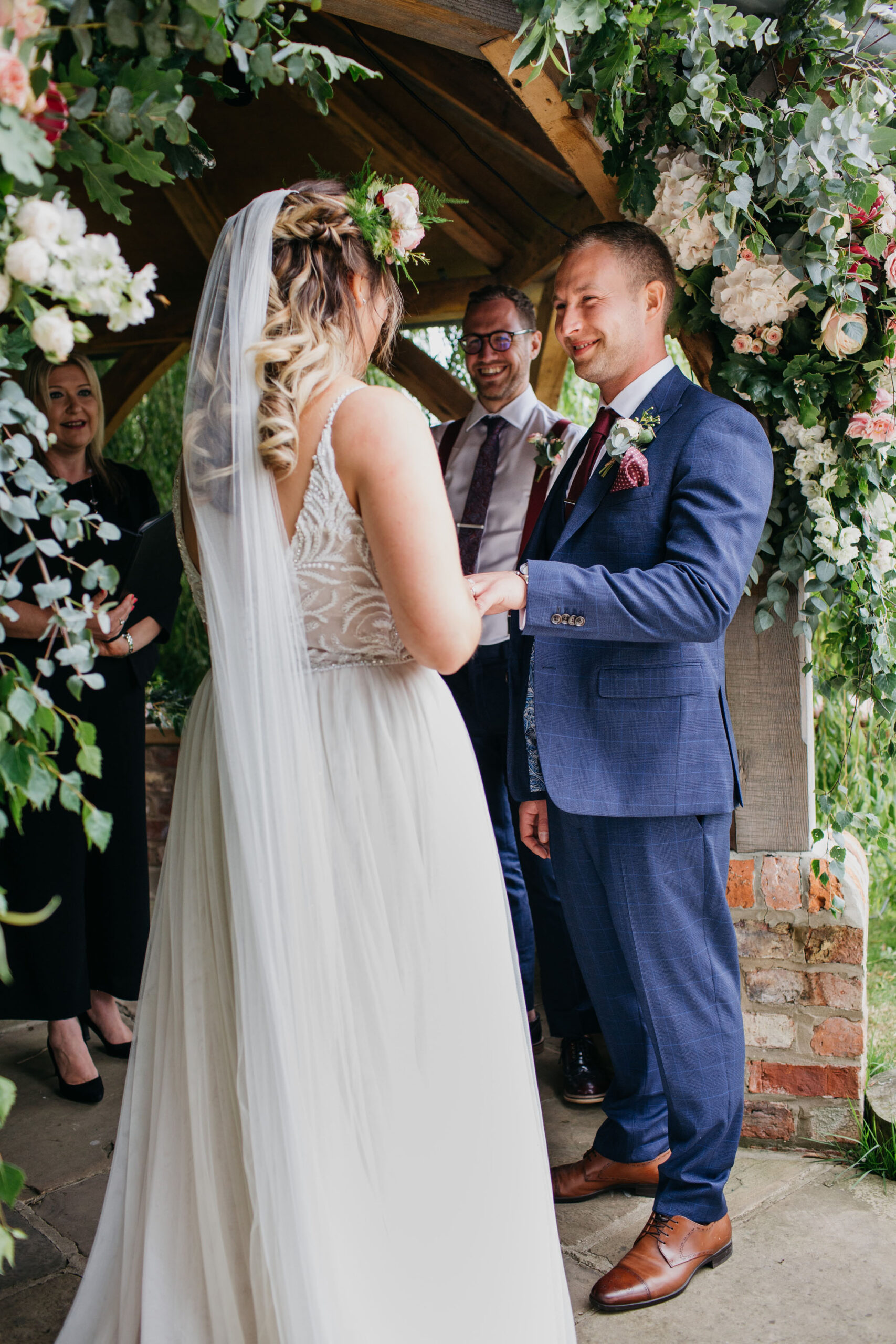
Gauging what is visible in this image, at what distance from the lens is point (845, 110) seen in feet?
6.59

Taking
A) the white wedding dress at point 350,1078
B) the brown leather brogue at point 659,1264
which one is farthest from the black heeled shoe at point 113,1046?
the brown leather brogue at point 659,1264

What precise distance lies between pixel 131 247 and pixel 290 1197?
458cm

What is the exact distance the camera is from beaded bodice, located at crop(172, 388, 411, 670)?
155 cm

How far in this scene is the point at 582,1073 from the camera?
2.90m

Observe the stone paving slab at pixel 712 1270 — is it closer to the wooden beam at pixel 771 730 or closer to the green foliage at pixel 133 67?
A: the wooden beam at pixel 771 730

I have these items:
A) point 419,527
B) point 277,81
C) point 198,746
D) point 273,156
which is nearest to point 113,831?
point 198,746

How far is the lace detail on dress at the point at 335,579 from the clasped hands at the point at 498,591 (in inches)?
7.8

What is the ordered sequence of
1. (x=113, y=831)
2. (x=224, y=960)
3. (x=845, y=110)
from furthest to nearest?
(x=113, y=831) < (x=845, y=110) < (x=224, y=960)

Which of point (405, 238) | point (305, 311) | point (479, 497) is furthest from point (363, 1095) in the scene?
point (479, 497)

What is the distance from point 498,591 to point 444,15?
42.6 inches

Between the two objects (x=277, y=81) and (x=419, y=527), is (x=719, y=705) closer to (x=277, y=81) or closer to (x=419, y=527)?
(x=419, y=527)

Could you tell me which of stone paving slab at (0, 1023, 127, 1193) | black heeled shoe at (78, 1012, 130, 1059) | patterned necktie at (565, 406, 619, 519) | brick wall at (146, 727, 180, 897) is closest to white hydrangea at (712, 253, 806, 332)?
patterned necktie at (565, 406, 619, 519)

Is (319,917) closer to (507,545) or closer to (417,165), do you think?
(507,545)

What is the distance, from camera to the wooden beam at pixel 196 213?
4.47 metres
